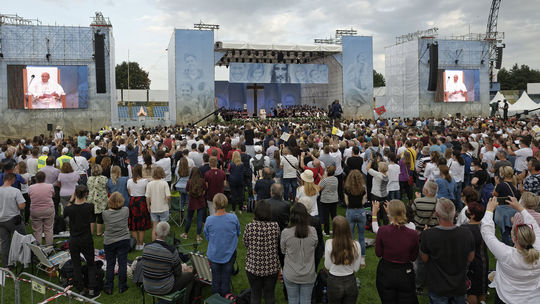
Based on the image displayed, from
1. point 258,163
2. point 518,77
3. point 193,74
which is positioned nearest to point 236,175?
point 258,163

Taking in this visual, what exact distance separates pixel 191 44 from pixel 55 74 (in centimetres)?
916

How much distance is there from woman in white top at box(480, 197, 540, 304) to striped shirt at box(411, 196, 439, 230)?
1.23 m

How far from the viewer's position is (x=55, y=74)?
2522cm

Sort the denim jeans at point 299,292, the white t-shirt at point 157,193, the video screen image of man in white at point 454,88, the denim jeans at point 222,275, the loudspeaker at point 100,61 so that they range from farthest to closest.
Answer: the video screen image of man in white at point 454,88 < the loudspeaker at point 100,61 < the white t-shirt at point 157,193 < the denim jeans at point 222,275 < the denim jeans at point 299,292

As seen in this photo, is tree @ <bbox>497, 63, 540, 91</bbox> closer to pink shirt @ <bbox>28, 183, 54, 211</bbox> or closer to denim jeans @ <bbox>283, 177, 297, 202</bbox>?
denim jeans @ <bbox>283, 177, 297, 202</bbox>

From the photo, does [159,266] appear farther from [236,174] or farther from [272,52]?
[272,52]

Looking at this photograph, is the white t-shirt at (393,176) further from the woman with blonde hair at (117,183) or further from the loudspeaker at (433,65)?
the loudspeaker at (433,65)

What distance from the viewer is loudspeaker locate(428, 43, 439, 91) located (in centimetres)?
3183

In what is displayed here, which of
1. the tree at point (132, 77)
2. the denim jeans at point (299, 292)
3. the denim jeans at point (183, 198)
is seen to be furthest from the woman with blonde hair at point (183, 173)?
the tree at point (132, 77)

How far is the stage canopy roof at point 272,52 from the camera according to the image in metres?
28.4

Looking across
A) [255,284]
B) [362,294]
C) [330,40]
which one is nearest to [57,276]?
[255,284]

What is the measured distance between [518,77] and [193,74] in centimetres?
6406

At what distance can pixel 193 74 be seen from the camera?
93.4ft

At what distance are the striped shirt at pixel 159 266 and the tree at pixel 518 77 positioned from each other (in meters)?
77.3
